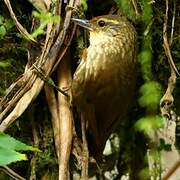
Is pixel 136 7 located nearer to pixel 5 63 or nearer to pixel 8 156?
pixel 5 63

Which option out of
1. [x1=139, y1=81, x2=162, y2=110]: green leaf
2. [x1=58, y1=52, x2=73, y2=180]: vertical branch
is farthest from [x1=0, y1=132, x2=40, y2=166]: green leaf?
[x1=58, y1=52, x2=73, y2=180]: vertical branch

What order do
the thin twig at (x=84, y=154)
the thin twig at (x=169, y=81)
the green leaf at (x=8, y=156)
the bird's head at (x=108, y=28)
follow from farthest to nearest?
the bird's head at (x=108, y=28), the thin twig at (x=84, y=154), the thin twig at (x=169, y=81), the green leaf at (x=8, y=156)

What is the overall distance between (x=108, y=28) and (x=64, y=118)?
408mm

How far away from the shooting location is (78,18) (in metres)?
1.92

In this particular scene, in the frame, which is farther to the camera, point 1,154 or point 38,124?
point 38,124

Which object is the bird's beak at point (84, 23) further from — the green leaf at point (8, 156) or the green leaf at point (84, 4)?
the green leaf at point (8, 156)

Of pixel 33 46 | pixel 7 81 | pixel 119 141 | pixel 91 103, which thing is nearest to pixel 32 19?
pixel 33 46

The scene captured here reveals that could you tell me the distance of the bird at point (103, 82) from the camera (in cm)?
193

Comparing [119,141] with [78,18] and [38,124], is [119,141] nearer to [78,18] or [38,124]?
[38,124]

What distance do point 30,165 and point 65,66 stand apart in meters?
0.41

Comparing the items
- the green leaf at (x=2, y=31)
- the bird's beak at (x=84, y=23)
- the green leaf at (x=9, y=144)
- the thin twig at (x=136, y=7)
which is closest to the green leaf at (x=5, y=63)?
the green leaf at (x=2, y=31)

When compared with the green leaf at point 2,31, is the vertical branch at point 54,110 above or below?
below

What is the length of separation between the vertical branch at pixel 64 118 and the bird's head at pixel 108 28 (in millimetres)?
142

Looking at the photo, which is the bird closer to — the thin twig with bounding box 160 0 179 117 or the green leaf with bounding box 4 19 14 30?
the thin twig with bounding box 160 0 179 117
